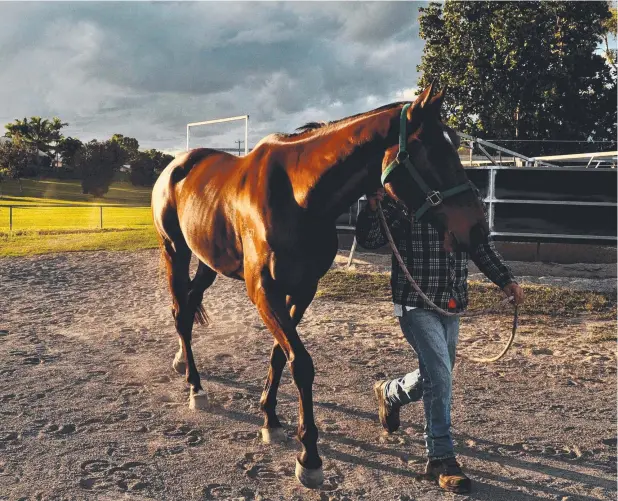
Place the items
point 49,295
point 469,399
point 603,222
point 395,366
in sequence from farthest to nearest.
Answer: point 603,222 < point 49,295 < point 395,366 < point 469,399

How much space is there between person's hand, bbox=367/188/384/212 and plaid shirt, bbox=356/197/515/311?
6 cm

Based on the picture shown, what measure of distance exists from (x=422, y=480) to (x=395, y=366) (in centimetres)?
193

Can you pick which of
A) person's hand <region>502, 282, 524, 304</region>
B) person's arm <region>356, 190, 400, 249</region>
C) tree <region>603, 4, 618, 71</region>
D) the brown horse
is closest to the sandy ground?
the brown horse

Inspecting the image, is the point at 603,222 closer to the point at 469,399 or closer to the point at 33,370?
the point at 469,399

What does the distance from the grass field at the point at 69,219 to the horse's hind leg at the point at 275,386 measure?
10.2 meters

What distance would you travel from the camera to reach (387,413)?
3.39 meters

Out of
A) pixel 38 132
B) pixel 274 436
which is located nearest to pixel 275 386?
pixel 274 436

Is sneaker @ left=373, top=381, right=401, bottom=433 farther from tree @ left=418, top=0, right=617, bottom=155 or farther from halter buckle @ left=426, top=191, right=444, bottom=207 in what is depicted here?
tree @ left=418, top=0, right=617, bottom=155

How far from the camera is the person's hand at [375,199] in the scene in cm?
285

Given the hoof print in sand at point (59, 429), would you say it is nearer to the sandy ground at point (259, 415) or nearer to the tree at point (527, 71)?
the sandy ground at point (259, 415)

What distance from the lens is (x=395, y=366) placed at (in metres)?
4.82

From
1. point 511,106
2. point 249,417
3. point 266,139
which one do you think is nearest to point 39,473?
point 249,417

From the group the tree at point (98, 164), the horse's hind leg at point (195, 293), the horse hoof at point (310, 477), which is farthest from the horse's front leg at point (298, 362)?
the tree at point (98, 164)

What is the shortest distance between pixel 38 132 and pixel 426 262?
54281mm
